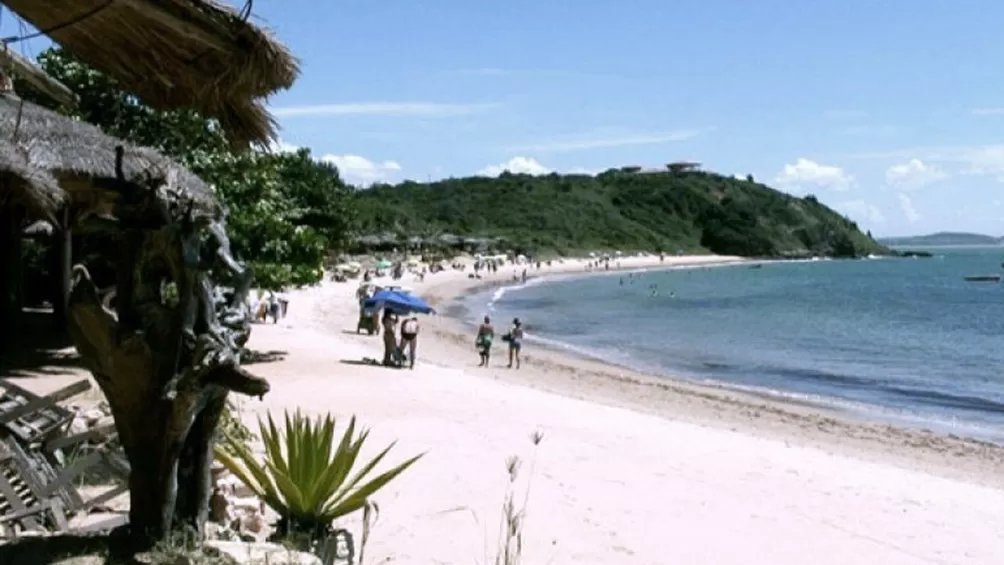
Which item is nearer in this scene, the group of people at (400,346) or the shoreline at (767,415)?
the shoreline at (767,415)

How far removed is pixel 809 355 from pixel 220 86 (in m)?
27.7

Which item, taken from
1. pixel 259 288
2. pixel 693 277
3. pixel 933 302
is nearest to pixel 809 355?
pixel 259 288

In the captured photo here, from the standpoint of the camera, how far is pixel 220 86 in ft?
9.72

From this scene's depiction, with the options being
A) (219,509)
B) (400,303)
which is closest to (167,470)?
(219,509)

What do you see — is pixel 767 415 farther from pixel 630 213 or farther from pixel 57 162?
pixel 630 213

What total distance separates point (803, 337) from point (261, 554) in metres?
32.5

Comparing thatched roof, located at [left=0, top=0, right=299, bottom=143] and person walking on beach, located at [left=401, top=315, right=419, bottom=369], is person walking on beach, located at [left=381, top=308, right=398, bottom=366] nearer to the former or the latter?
person walking on beach, located at [left=401, top=315, right=419, bottom=369]

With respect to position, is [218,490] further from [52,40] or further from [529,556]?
[52,40]

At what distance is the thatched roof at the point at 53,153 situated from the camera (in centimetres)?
661

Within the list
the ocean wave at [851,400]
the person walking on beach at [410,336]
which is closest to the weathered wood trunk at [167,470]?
the person walking on beach at [410,336]

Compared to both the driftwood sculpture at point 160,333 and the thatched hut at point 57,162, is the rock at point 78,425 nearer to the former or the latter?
the thatched hut at point 57,162

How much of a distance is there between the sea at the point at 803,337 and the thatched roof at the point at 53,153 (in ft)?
46.6

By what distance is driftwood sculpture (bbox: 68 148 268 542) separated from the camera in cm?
359

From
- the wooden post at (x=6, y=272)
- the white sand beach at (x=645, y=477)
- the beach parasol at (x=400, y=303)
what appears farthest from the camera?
the beach parasol at (x=400, y=303)
